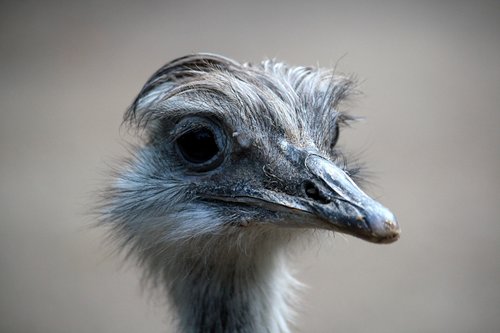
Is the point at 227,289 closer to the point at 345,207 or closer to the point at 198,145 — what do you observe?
the point at 198,145

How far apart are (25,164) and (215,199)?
152 inches

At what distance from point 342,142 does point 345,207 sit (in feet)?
10.1

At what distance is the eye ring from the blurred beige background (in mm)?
634

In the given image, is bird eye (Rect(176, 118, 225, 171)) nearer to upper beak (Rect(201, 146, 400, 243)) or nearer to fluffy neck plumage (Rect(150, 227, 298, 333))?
upper beak (Rect(201, 146, 400, 243))

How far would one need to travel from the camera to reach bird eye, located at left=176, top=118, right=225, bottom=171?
197cm

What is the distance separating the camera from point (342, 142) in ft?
15.4

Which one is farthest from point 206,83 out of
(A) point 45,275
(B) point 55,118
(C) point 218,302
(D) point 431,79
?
(D) point 431,79

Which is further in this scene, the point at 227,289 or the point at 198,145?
the point at 227,289

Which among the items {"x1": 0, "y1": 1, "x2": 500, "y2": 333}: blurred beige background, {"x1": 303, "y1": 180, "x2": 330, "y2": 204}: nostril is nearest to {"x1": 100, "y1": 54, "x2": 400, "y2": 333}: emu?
{"x1": 303, "y1": 180, "x2": 330, "y2": 204}: nostril

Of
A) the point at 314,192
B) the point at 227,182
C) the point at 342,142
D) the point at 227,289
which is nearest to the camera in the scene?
the point at 314,192

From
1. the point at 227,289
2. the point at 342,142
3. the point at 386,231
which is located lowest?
the point at 227,289

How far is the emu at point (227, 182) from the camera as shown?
1845mm

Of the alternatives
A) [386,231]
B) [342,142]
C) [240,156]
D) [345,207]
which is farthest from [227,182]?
[342,142]

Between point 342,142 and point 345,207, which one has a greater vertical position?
point 342,142
